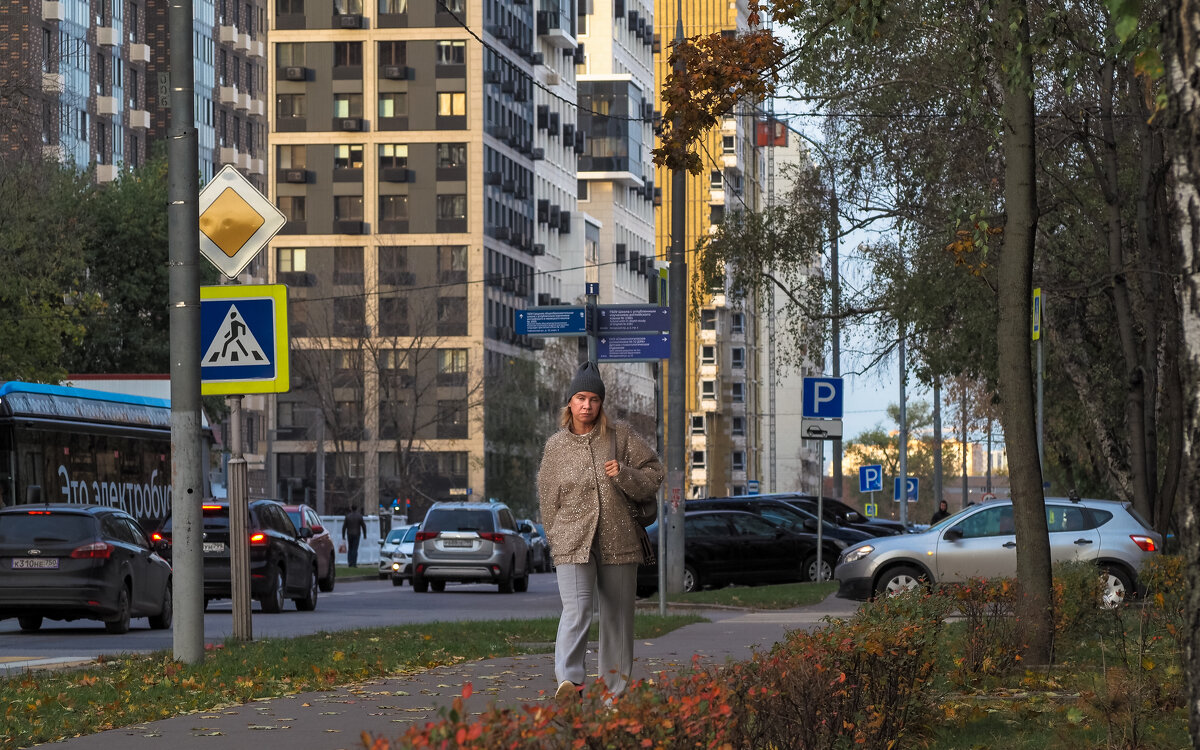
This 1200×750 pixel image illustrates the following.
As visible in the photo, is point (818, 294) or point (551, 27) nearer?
point (818, 294)

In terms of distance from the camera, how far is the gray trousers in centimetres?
995

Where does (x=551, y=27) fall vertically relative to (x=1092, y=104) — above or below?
above

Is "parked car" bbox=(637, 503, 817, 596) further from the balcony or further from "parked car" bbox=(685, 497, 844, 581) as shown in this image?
the balcony

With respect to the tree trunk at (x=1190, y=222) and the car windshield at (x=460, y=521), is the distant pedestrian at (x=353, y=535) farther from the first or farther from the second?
the tree trunk at (x=1190, y=222)

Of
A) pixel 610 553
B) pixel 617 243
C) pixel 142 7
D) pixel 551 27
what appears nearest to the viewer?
pixel 610 553

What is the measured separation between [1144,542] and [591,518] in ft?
54.2

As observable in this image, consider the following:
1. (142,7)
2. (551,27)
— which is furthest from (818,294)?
(551,27)

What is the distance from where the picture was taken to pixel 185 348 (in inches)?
582

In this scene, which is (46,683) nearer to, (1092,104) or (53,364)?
(1092,104)

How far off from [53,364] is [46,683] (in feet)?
95.1

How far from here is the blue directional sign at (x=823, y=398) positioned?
3176 cm

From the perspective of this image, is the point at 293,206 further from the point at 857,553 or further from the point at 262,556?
the point at 857,553

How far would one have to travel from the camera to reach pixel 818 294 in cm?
3559

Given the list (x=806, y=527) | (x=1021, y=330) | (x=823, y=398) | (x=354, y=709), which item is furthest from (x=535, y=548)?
(x=354, y=709)
